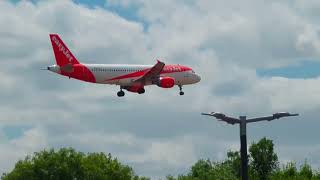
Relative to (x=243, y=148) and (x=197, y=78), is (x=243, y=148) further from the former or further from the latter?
(x=197, y=78)

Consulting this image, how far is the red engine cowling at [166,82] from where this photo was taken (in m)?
152

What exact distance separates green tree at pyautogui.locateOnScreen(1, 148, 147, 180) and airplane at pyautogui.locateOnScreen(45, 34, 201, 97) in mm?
20817

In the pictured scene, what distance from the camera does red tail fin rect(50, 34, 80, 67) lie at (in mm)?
149875

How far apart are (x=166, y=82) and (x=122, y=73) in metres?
5.79

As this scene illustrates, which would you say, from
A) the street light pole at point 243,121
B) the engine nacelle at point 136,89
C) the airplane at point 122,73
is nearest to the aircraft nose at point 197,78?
the airplane at point 122,73

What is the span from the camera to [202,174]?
199 meters

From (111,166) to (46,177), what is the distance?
492 inches

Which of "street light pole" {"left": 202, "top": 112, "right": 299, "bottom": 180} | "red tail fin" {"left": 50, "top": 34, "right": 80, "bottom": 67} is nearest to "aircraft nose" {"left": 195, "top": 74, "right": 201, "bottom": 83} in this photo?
"red tail fin" {"left": 50, "top": 34, "right": 80, "bottom": 67}

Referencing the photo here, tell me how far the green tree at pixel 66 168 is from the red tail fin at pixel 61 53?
21362 millimetres

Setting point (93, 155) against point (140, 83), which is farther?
point (93, 155)

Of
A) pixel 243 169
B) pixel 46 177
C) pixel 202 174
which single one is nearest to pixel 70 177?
pixel 46 177

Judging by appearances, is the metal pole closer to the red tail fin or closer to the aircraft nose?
the red tail fin

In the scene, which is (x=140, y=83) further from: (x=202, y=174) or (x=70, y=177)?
(x=202, y=174)

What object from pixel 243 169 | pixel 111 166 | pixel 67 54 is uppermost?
pixel 67 54
